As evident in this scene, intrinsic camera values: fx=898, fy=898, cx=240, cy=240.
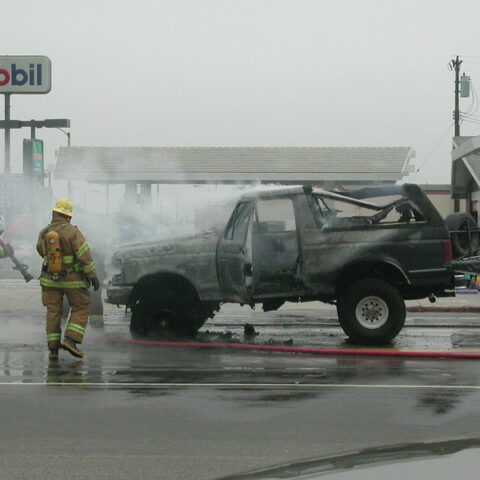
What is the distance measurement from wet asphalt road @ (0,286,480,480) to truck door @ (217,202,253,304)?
111cm

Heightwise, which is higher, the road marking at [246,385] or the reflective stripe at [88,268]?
the reflective stripe at [88,268]

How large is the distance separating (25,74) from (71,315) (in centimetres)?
1089

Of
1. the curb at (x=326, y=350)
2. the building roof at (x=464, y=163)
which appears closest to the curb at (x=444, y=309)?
the curb at (x=326, y=350)

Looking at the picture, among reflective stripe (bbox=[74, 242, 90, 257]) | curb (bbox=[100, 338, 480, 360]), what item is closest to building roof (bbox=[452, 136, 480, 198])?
curb (bbox=[100, 338, 480, 360])

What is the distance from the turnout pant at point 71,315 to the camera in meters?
9.78

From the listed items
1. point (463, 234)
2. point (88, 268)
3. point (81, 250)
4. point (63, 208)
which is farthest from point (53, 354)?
point (463, 234)

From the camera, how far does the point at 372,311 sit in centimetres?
1112

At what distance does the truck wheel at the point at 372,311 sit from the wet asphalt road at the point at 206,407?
68 cm

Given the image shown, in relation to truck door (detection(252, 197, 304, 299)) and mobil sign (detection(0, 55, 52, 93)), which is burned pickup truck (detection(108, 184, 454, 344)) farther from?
mobil sign (detection(0, 55, 52, 93))

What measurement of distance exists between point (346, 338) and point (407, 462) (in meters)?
Result: 8.78

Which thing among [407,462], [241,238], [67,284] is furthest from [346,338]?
[407,462]

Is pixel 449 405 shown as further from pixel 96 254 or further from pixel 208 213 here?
pixel 96 254

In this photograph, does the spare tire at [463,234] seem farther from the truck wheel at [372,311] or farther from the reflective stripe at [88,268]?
the reflective stripe at [88,268]

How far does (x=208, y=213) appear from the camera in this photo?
12234mm
